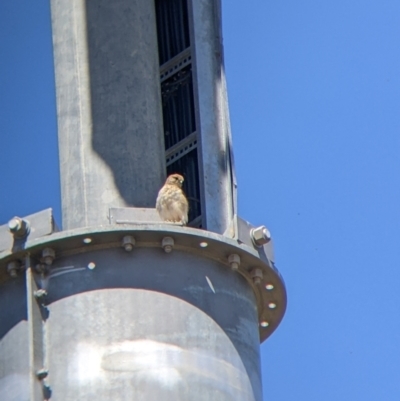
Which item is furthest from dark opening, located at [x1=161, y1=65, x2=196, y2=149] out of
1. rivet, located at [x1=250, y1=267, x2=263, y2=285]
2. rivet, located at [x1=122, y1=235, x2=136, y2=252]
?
rivet, located at [x1=122, y1=235, x2=136, y2=252]

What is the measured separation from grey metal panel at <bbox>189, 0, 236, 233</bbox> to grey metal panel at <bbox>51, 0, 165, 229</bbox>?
0.63 metres

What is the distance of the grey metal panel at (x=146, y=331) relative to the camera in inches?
625

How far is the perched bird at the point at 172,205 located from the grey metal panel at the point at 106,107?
636 mm

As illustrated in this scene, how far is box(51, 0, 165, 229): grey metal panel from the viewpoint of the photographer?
17766 millimetres

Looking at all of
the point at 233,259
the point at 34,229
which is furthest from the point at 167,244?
the point at 34,229

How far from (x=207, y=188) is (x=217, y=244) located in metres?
1.72

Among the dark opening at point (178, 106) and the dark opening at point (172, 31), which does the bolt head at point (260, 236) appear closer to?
the dark opening at point (178, 106)

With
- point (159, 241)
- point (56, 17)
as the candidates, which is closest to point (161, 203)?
point (159, 241)

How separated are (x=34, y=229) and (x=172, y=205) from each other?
141 centimetres

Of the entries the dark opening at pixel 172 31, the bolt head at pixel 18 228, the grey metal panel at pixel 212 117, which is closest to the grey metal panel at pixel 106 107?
the grey metal panel at pixel 212 117

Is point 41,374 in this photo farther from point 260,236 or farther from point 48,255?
point 260,236

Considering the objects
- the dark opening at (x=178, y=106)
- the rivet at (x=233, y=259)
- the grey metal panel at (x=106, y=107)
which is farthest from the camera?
the dark opening at (x=178, y=106)

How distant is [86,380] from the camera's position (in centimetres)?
1582

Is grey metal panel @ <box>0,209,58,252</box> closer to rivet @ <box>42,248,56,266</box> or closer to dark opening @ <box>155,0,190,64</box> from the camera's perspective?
rivet @ <box>42,248,56,266</box>
